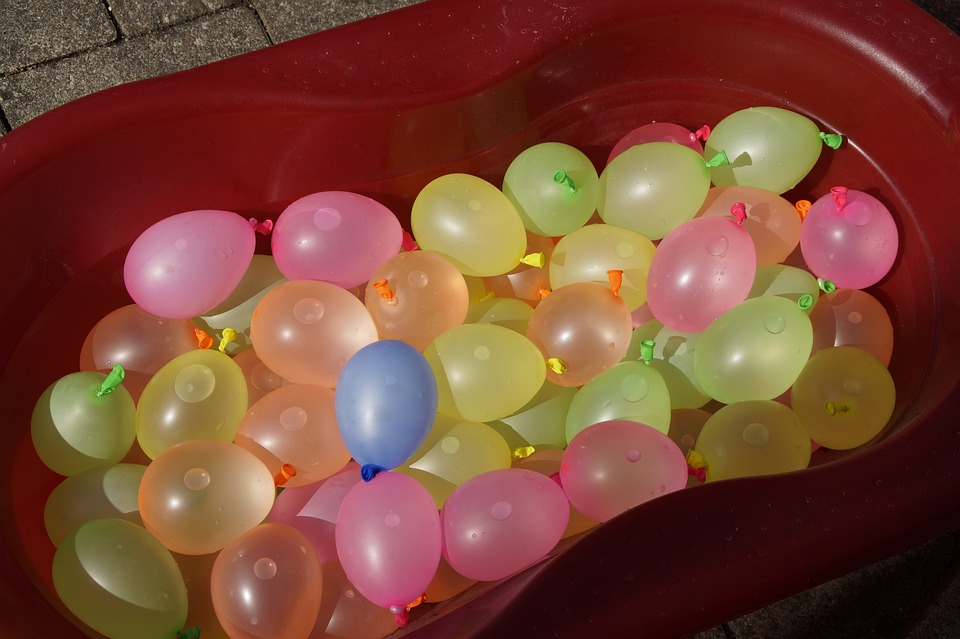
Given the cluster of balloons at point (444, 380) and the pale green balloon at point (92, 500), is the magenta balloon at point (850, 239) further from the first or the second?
the pale green balloon at point (92, 500)

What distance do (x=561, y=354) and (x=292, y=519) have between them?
0.44m

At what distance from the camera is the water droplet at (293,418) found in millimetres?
1144

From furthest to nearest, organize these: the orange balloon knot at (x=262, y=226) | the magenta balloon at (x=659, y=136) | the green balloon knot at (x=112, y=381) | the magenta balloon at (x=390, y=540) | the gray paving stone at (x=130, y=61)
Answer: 1. the gray paving stone at (x=130, y=61)
2. the magenta balloon at (x=659, y=136)
3. the orange balloon knot at (x=262, y=226)
4. the green balloon knot at (x=112, y=381)
5. the magenta balloon at (x=390, y=540)

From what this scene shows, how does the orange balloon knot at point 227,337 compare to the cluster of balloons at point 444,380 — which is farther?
the orange balloon knot at point 227,337

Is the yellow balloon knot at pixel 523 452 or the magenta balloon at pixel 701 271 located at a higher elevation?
the magenta balloon at pixel 701 271

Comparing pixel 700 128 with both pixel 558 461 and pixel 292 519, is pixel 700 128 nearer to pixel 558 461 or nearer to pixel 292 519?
pixel 558 461

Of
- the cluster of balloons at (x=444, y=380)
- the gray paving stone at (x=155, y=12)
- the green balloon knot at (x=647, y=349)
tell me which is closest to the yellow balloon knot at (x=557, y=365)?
the cluster of balloons at (x=444, y=380)

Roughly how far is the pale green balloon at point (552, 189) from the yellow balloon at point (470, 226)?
39mm

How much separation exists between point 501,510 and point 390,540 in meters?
0.14

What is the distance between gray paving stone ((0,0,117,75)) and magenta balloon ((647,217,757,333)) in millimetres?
1209

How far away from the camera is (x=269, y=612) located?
1023 millimetres

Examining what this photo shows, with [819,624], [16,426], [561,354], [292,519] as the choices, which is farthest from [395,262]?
[819,624]

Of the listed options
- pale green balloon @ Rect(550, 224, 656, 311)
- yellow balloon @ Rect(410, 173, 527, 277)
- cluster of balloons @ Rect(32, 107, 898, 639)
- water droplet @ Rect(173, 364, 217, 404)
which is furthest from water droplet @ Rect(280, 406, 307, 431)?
pale green balloon @ Rect(550, 224, 656, 311)

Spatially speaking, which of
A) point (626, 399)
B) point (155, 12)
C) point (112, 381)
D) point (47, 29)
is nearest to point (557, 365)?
point (626, 399)
